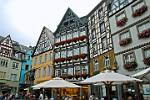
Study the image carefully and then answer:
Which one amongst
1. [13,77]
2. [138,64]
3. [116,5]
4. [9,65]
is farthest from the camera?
[13,77]

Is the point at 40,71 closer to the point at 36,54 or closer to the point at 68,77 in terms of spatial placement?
the point at 36,54

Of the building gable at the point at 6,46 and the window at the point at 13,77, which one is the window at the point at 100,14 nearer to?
the building gable at the point at 6,46

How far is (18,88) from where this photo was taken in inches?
1631

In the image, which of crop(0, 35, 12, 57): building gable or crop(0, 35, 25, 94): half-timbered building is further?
crop(0, 35, 12, 57): building gable

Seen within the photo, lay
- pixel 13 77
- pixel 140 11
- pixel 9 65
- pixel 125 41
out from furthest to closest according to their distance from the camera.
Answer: pixel 13 77
pixel 9 65
pixel 125 41
pixel 140 11

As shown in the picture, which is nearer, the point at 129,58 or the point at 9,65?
the point at 129,58

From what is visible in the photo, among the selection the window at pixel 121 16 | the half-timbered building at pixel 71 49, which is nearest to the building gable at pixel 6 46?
the half-timbered building at pixel 71 49

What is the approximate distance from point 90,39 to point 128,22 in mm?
8698

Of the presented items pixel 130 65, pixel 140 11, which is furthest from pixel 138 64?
pixel 140 11

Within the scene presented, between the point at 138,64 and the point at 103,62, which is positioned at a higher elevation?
the point at 103,62

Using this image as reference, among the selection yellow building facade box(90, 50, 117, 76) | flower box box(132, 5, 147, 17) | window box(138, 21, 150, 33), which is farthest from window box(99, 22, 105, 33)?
window box(138, 21, 150, 33)

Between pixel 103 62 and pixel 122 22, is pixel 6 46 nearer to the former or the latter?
pixel 103 62

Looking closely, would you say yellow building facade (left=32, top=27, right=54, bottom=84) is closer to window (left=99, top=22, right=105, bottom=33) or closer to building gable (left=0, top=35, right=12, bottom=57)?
building gable (left=0, top=35, right=12, bottom=57)

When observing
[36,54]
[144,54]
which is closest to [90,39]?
[144,54]
